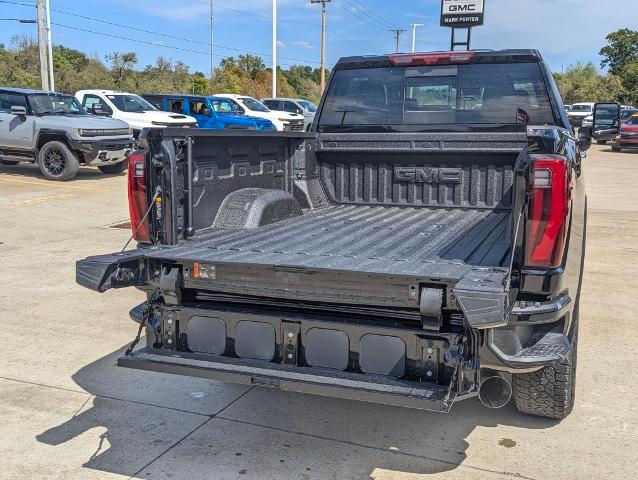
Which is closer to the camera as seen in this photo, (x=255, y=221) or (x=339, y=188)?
(x=255, y=221)

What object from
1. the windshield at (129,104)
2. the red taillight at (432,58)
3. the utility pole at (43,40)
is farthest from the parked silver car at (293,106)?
the red taillight at (432,58)

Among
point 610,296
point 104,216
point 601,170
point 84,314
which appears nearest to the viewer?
point 84,314

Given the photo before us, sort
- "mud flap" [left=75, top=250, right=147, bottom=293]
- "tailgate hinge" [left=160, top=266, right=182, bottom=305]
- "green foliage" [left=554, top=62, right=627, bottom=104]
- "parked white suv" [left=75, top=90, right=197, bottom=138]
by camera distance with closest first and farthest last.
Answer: "mud flap" [left=75, top=250, right=147, bottom=293] → "tailgate hinge" [left=160, top=266, right=182, bottom=305] → "parked white suv" [left=75, top=90, right=197, bottom=138] → "green foliage" [left=554, top=62, right=627, bottom=104]

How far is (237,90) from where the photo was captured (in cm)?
4988

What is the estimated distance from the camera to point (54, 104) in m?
15.5

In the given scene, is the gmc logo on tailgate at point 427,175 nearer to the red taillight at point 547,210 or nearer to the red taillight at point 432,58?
the red taillight at point 432,58

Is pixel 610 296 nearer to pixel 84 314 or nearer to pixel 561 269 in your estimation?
pixel 561 269

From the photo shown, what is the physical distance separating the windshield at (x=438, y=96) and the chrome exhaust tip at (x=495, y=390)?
8.26 feet

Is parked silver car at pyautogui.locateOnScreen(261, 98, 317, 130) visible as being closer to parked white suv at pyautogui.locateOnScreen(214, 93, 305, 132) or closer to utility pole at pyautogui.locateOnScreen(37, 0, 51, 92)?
parked white suv at pyautogui.locateOnScreen(214, 93, 305, 132)

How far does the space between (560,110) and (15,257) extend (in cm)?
618

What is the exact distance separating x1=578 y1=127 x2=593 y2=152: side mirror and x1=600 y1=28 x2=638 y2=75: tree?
233 feet

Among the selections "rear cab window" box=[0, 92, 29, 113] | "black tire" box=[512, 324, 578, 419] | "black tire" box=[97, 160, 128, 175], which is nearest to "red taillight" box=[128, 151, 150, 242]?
"black tire" box=[512, 324, 578, 419]

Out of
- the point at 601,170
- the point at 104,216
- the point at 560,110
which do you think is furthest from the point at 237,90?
the point at 560,110

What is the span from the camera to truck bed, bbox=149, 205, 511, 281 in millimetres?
3230
